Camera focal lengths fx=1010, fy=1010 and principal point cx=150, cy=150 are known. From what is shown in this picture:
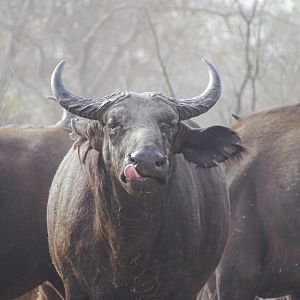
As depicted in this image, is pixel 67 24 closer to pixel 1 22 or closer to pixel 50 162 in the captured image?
pixel 1 22

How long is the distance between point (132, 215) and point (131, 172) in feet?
2.07

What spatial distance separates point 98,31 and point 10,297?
2994 centimetres

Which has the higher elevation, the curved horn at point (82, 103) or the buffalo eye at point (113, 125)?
the curved horn at point (82, 103)

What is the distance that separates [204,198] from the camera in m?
7.52

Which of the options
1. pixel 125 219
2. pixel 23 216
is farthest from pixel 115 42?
pixel 125 219

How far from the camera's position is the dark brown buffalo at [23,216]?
8.27m

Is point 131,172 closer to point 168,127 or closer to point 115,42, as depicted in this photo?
point 168,127

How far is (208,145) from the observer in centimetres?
701

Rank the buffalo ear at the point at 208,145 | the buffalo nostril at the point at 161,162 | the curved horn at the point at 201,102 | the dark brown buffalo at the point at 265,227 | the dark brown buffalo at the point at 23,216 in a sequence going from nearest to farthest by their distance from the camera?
the buffalo nostril at the point at 161,162 → the curved horn at the point at 201,102 → the buffalo ear at the point at 208,145 → the dark brown buffalo at the point at 23,216 → the dark brown buffalo at the point at 265,227

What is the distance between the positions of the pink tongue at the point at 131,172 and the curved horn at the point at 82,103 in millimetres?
710

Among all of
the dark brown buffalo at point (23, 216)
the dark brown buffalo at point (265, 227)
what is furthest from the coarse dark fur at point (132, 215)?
the dark brown buffalo at point (265, 227)

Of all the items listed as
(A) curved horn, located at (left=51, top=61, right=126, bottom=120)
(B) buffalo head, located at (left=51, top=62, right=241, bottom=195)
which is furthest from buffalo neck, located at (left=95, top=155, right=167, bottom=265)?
(A) curved horn, located at (left=51, top=61, right=126, bottom=120)

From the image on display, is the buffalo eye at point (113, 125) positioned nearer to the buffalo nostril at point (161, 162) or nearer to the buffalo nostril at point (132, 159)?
the buffalo nostril at point (132, 159)

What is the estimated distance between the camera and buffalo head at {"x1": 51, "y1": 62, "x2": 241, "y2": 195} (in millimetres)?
5996
